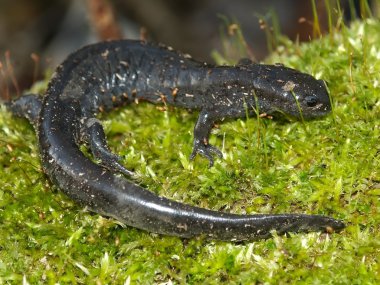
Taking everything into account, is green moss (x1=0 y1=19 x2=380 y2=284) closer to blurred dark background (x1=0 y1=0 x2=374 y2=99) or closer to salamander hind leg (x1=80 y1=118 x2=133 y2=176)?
salamander hind leg (x1=80 y1=118 x2=133 y2=176)

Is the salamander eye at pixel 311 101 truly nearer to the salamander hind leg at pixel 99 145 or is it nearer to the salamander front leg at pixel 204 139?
the salamander front leg at pixel 204 139

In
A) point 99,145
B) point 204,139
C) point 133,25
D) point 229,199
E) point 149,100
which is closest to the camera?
point 229,199

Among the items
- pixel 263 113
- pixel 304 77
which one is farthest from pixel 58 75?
pixel 304 77

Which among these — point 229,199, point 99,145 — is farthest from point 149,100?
point 229,199

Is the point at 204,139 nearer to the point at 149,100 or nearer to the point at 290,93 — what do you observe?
the point at 290,93

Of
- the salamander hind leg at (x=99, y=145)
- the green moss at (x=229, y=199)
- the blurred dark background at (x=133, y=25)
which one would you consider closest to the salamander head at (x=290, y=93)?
the green moss at (x=229, y=199)
